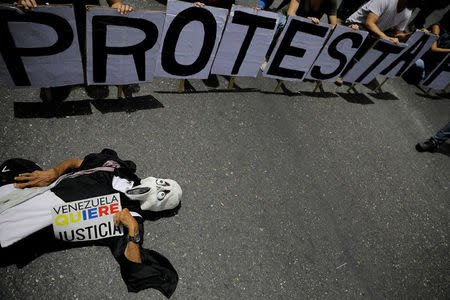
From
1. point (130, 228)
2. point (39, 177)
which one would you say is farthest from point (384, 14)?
point (39, 177)

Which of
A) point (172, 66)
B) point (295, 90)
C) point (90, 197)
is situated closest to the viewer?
point (90, 197)

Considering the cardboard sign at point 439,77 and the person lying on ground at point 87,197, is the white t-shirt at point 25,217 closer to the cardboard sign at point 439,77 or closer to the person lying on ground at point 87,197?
the person lying on ground at point 87,197

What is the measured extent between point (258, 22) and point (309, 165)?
7.73 ft

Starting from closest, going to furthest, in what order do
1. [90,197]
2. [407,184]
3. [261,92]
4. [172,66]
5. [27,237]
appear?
[27,237], [90,197], [172,66], [407,184], [261,92]

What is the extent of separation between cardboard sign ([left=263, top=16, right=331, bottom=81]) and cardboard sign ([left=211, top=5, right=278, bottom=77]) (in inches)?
10.1

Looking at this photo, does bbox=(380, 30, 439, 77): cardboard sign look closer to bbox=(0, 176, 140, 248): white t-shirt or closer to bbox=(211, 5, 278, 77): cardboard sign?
bbox=(211, 5, 278, 77): cardboard sign

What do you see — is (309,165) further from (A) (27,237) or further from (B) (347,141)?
(A) (27,237)

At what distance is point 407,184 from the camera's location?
16.1ft

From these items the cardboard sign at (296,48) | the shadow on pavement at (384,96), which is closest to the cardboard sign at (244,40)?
the cardboard sign at (296,48)

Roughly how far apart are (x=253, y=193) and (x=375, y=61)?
3980 millimetres

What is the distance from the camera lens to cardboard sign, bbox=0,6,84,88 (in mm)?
2947

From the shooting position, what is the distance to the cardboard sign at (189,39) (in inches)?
145

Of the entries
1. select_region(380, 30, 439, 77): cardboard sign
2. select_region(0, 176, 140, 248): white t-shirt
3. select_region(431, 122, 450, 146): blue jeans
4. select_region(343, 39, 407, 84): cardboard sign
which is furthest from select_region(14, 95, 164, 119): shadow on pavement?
select_region(431, 122, 450, 146): blue jeans

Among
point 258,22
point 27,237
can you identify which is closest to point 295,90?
point 258,22
